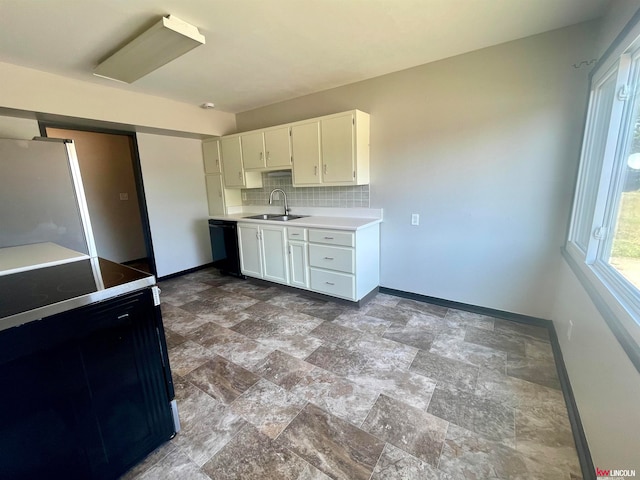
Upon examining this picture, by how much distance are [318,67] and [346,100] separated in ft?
2.00

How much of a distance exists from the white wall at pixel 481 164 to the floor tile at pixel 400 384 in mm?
1292

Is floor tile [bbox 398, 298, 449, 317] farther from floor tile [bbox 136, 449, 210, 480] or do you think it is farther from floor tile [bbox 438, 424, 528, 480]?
floor tile [bbox 136, 449, 210, 480]

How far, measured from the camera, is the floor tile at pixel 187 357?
215 cm

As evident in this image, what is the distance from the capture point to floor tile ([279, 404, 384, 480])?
136cm

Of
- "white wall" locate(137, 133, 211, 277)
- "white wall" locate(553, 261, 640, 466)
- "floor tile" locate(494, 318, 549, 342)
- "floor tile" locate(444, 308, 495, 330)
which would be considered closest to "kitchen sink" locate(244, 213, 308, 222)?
"white wall" locate(137, 133, 211, 277)

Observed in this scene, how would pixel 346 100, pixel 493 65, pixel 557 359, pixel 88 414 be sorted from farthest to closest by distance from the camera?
pixel 346 100 < pixel 493 65 < pixel 557 359 < pixel 88 414

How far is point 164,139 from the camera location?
398 centimetres

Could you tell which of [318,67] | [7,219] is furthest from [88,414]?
[318,67]

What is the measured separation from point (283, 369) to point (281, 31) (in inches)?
98.8

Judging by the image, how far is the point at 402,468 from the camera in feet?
4.41

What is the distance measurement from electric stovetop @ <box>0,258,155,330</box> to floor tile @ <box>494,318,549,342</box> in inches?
110

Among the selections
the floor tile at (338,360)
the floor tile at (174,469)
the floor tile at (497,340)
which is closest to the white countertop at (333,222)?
the floor tile at (338,360)

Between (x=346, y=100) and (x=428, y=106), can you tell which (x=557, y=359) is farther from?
(x=346, y=100)

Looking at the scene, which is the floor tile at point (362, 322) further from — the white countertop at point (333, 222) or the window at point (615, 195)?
the window at point (615, 195)
